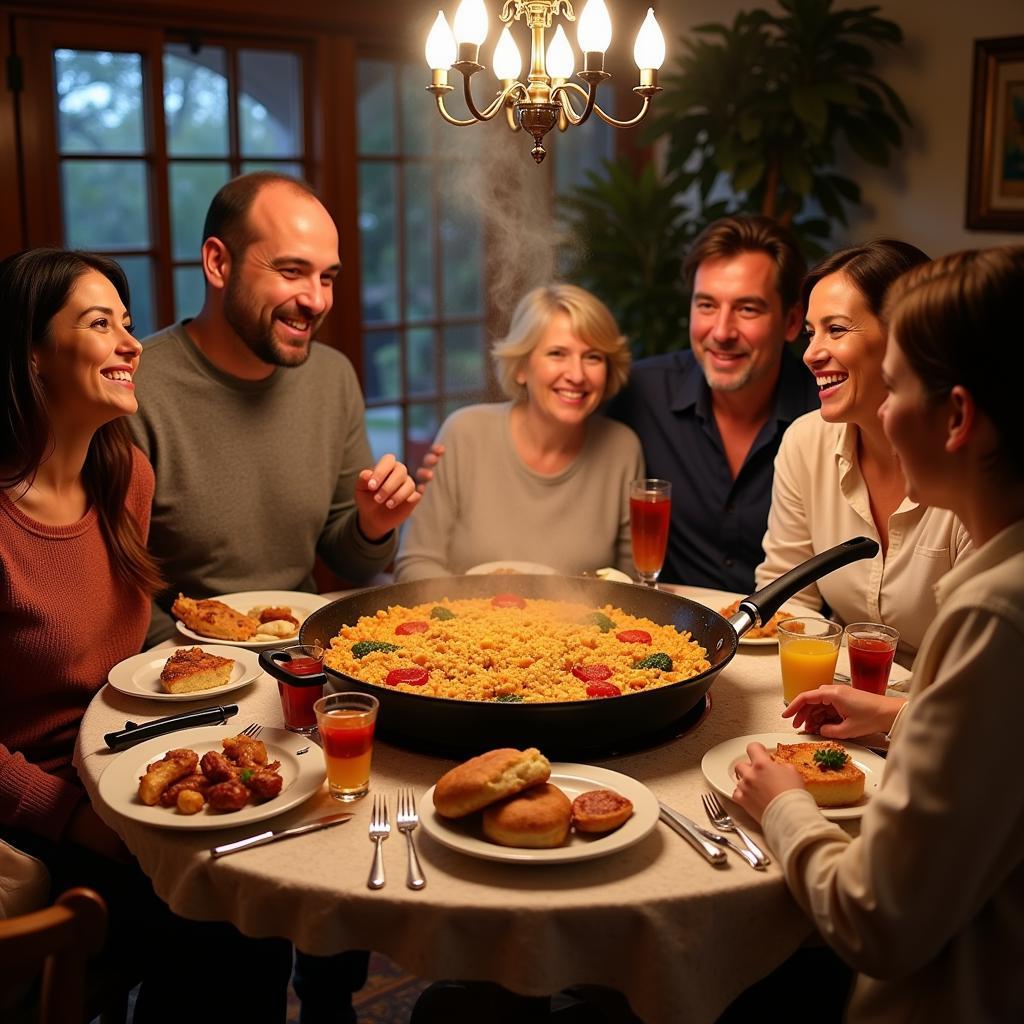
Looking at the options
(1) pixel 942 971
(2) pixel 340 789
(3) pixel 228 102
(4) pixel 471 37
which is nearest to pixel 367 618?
(2) pixel 340 789

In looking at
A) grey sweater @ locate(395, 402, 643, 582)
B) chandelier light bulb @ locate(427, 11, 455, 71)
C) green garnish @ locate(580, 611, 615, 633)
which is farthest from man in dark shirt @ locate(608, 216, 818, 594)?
chandelier light bulb @ locate(427, 11, 455, 71)

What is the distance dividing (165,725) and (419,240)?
3.63 metres

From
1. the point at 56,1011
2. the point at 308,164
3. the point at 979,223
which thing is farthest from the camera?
the point at 308,164

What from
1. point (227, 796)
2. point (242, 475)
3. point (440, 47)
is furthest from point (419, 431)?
point (227, 796)

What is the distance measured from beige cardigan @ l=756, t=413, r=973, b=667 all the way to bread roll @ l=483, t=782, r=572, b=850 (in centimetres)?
101

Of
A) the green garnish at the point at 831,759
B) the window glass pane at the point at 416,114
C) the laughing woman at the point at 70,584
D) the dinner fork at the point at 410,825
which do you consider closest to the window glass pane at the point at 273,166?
the window glass pane at the point at 416,114

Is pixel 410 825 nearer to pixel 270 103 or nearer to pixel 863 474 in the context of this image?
pixel 863 474

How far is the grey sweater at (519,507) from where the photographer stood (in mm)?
3129

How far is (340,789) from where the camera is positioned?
1514mm

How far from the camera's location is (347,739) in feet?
4.85

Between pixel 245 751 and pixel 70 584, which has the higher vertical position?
pixel 70 584

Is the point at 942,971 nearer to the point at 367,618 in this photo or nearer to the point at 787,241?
the point at 367,618

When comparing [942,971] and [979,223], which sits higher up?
[979,223]

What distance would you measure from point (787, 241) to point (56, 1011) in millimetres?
2597
